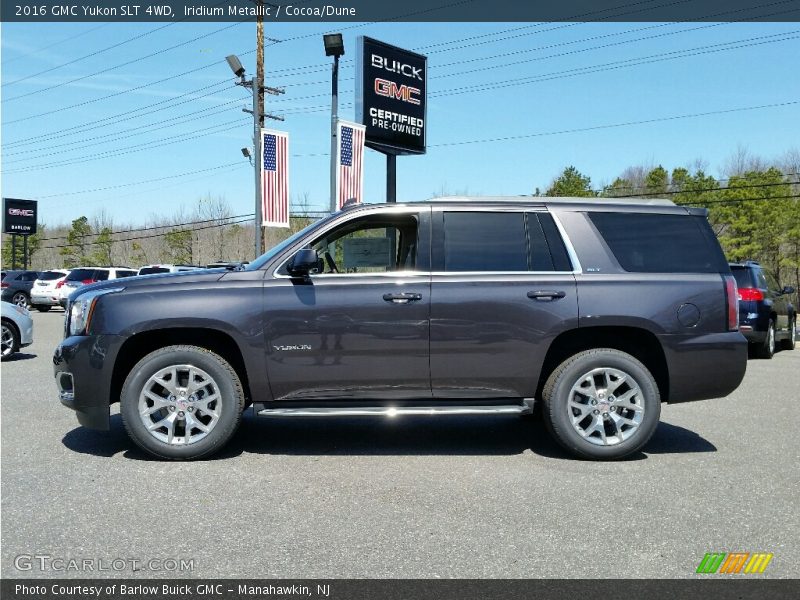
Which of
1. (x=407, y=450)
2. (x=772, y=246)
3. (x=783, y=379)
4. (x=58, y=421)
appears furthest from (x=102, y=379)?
(x=772, y=246)

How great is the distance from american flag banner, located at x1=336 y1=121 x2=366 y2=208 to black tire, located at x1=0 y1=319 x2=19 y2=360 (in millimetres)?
10916

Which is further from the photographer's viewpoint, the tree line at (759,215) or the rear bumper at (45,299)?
the tree line at (759,215)

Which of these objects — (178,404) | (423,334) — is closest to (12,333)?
(178,404)

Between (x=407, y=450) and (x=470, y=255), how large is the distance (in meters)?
1.68

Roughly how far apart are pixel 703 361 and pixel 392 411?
8.11 feet

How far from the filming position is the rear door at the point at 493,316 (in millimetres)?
5531

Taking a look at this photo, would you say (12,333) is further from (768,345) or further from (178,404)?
(768,345)

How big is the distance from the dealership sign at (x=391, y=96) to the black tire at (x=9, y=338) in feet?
43.5

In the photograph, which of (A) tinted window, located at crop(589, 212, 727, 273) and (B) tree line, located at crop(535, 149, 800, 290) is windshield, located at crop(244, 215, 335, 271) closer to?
(A) tinted window, located at crop(589, 212, 727, 273)

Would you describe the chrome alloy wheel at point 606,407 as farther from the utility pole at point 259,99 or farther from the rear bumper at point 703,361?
the utility pole at point 259,99

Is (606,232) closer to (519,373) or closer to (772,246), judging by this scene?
(519,373)

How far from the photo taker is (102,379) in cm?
550

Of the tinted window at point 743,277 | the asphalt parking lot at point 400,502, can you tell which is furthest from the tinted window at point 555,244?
the tinted window at point 743,277

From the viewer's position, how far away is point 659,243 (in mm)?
5875
